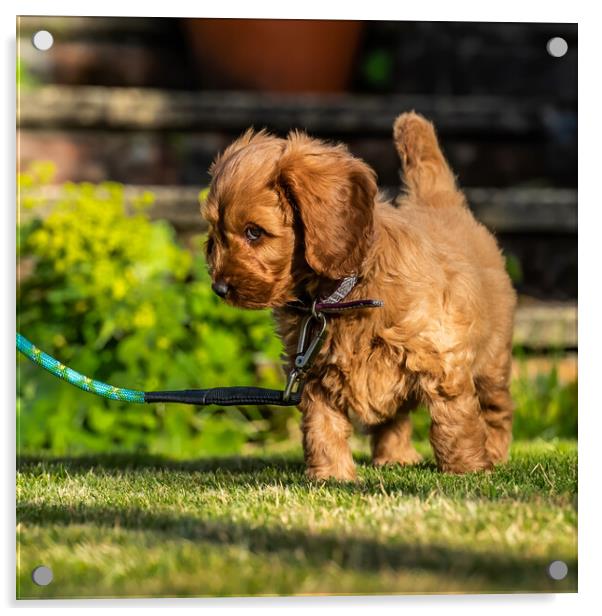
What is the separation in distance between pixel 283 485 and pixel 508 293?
1177 mm

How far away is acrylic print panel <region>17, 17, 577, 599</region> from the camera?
105 inches

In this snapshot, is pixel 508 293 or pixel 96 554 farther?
pixel 508 293

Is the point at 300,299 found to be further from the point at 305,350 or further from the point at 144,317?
the point at 144,317

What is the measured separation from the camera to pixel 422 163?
3.98 m

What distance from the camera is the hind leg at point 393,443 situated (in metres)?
3.84

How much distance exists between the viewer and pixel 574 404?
5129 mm

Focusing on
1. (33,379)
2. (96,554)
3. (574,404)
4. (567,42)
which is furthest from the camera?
(574,404)

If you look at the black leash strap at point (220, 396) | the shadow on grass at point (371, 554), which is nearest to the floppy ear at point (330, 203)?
the black leash strap at point (220, 396)

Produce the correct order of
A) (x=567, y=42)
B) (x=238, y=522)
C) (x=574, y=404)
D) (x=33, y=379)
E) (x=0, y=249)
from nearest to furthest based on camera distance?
(x=238, y=522)
(x=0, y=249)
(x=567, y=42)
(x=33, y=379)
(x=574, y=404)

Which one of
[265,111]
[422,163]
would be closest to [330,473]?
[422,163]

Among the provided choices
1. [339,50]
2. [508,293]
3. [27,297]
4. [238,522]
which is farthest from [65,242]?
[238,522]

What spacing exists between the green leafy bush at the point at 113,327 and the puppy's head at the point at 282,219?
1.95m

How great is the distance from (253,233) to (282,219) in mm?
91

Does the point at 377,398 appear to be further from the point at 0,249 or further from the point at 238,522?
the point at 0,249
